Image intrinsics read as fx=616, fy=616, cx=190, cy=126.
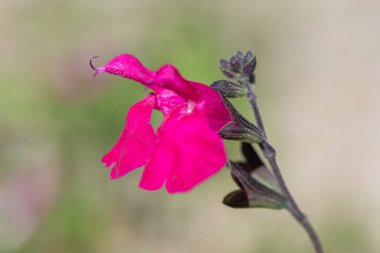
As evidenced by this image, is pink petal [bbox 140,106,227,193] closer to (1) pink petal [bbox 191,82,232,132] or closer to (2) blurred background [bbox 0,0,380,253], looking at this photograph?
(1) pink petal [bbox 191,82,232,132]

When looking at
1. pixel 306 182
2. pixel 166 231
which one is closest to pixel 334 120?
pixel 306 182

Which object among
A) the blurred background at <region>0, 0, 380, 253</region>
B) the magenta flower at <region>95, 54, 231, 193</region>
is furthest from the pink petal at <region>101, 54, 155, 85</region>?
the blurred background at <region>0, 0, 380, 253</region>

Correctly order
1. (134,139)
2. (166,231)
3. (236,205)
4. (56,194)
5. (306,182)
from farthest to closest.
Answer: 1. (306,182)
2. (166,231)
3. (56,194)
4. (236,205)
5. (134,139)

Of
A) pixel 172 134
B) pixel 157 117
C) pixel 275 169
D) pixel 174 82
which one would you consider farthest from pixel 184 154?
pixel 157 117

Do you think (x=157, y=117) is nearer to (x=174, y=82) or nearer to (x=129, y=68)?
(x=129, y=68)

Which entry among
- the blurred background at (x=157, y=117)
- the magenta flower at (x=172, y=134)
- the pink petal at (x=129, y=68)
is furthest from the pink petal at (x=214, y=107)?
the blurred background at (x=157, y=117)

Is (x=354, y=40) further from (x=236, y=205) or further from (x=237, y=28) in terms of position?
(x=236, y=205)
